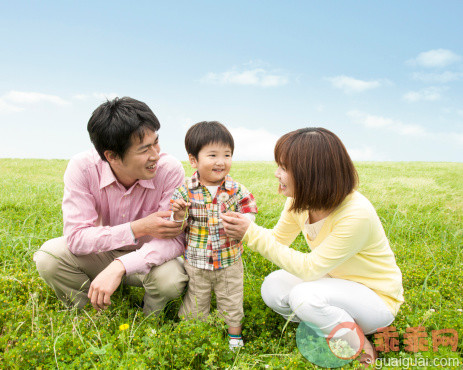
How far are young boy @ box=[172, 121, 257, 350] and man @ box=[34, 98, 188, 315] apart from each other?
16 centimetres

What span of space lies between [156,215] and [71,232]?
0.75m

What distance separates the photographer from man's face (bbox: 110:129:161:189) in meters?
3.06

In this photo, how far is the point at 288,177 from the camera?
268cm

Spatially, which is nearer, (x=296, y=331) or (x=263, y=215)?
(x=296, y=331)

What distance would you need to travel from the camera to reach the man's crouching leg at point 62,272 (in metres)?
3.26

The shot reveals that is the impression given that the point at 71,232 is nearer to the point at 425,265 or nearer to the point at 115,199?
the point at 115,199

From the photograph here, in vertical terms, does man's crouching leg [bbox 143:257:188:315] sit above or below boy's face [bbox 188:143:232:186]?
below

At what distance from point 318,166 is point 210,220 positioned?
39.3 inches

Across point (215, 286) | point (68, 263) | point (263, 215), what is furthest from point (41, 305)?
point (263, 215)

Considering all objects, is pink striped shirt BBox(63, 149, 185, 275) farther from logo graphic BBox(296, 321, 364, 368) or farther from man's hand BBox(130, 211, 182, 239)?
logo graphic BBox(296, 321, 364, 368)

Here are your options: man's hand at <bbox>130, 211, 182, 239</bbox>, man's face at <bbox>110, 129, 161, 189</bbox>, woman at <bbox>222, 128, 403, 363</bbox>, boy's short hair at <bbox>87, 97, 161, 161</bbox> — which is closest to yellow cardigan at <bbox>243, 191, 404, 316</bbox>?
woman at <bbox>222, 128, 403, 363</bbox>

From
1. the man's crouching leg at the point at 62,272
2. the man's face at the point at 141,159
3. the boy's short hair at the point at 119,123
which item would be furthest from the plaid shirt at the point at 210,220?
the man's crouching leg at the point at 62,272

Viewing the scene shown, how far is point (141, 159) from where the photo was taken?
3.07 metres

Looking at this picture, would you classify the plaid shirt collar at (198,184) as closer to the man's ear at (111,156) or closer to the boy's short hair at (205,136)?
the boy's short hair at (205,136)
